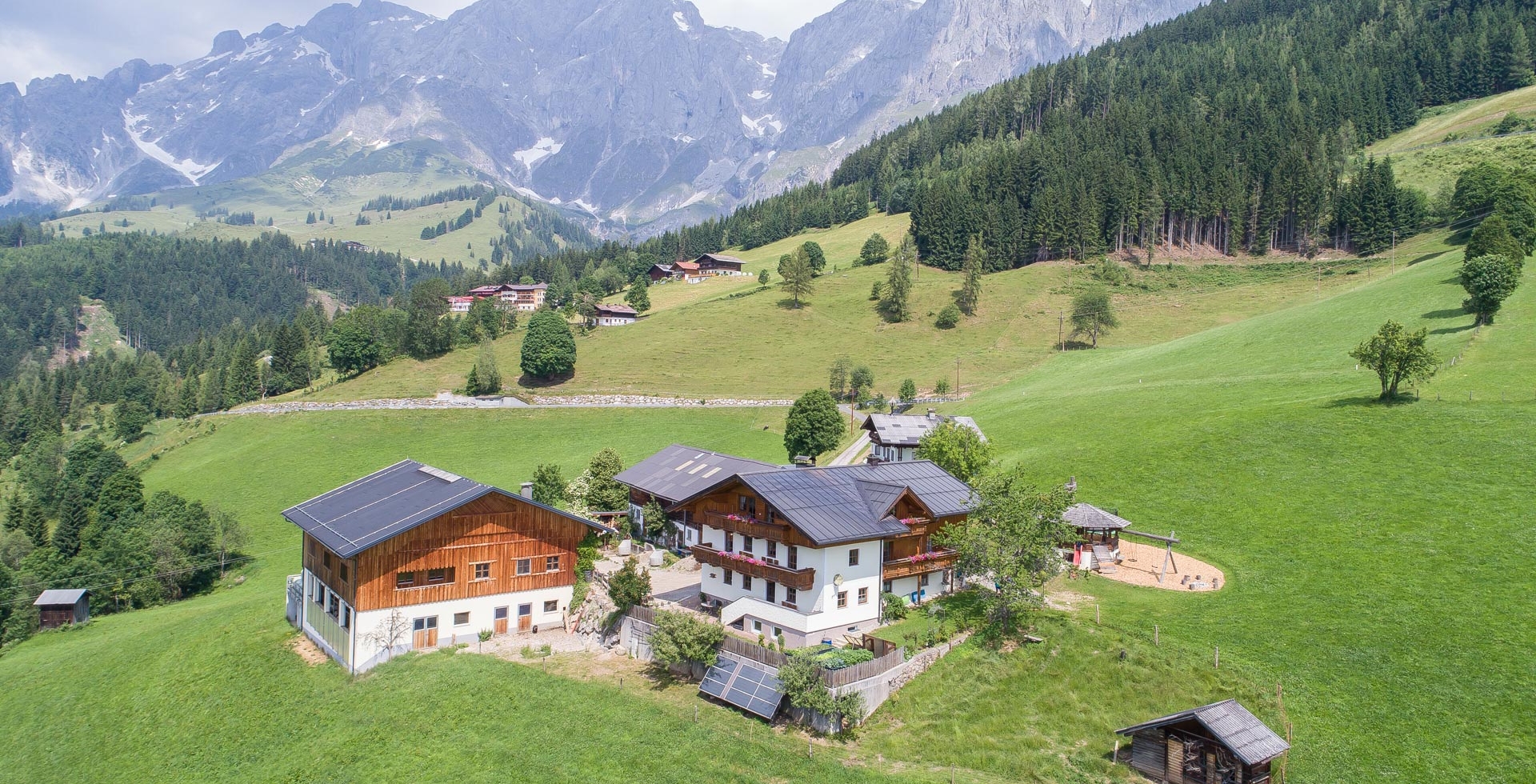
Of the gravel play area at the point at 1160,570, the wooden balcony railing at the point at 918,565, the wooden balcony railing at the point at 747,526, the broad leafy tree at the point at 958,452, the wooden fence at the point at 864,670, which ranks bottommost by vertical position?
the wooden fence at the point at 864,670

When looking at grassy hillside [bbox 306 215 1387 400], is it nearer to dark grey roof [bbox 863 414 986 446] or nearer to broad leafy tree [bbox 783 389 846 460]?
broad leafy tree [bbox 783 389 846 460]

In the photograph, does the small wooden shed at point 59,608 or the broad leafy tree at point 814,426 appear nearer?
the small wooden shed at point 59,608

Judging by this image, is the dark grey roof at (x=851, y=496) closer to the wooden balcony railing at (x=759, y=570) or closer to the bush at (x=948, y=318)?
the wooden balcony railing at (x=759, y=570)

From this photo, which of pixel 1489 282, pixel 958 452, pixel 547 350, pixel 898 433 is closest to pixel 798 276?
pixel 547 350

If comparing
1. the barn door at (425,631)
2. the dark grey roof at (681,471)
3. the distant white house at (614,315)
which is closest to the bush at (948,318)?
the distant white house at (614,315)

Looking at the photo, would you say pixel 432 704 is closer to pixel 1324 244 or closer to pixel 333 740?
pixel 333 740

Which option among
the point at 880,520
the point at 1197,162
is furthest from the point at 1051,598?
the point at 1197,162

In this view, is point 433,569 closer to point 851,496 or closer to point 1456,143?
point 851,496
